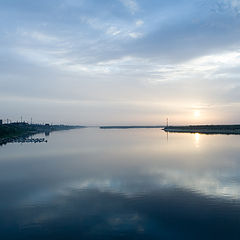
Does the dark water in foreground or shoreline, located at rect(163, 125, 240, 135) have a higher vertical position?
shoreline, located at rect(163, 125, 240, 135)

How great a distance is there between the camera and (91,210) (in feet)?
34.4

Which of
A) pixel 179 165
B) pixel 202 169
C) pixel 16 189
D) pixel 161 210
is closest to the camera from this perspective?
pixel 161 210

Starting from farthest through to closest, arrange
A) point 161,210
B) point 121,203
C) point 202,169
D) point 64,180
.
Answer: point 202,169
point 64,180
point 121,203
point 161,210

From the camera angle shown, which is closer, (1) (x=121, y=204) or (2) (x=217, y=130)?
(1) (x=121, y=204)

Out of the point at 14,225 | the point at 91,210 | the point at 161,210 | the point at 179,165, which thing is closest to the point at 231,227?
the point at 161,210

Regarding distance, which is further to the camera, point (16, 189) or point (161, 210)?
point (16, 189)

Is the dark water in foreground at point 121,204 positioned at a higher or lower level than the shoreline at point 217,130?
lower

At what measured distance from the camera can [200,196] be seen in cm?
1217

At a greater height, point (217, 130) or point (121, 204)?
point (217, 130)

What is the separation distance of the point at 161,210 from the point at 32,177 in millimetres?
10072

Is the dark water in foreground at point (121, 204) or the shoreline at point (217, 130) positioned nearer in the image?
the dark water in foreground at point (121, 204)

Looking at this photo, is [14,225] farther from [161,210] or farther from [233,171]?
[233,171]

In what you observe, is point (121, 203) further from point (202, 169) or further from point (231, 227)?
point (202, 169)

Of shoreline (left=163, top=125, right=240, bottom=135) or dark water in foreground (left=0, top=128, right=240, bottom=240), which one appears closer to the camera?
dark water in foreground (left=0, top=128, right=240, bottom=240)
